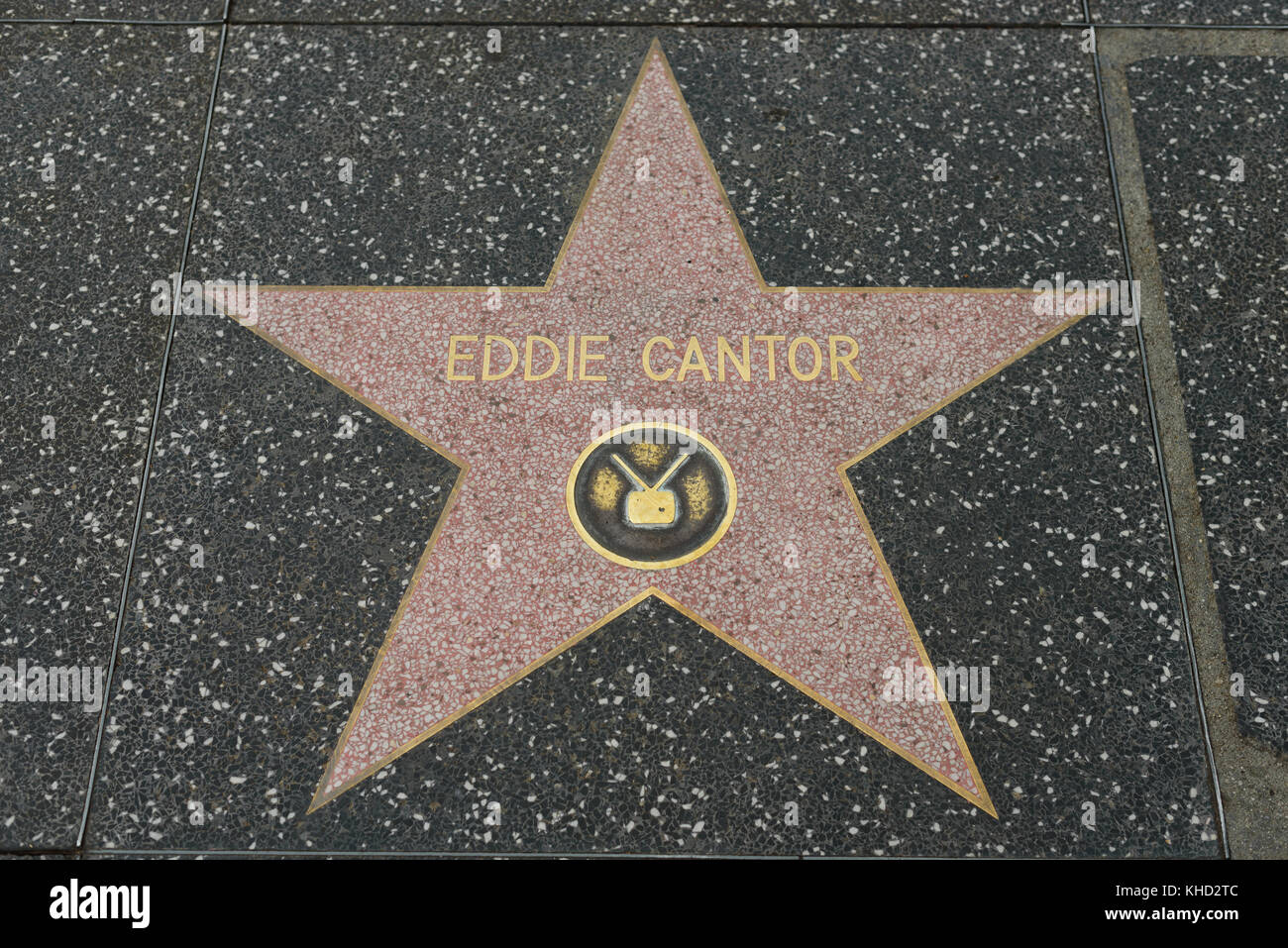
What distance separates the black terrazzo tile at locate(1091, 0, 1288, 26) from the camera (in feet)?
9.19

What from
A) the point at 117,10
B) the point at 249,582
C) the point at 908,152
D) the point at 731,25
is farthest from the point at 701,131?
the point at 117,10

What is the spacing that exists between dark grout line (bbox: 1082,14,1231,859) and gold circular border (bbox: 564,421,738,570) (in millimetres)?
1052

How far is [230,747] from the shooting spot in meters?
2.03

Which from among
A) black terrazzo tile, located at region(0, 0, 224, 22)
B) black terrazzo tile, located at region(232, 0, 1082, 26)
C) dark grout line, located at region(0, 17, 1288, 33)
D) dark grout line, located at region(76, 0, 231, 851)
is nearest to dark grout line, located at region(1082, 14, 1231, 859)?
dark grout line, located at region(0, 17, 1288, 33)

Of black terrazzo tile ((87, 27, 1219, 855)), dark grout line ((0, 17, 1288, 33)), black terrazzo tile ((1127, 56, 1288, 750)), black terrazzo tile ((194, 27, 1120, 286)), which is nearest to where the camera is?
black terrazzo tile ((87, 27, 1219, 855))

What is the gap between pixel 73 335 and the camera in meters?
2.44

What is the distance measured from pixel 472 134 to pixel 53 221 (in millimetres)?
1177

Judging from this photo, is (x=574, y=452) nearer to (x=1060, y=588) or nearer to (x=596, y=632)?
(x=596, y=632)

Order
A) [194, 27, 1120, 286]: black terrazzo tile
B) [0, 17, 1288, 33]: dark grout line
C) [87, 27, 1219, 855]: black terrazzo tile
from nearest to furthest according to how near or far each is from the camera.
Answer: [87, 27, 1219, 855]: black terrazzo tile, [194, 27, 1120, 286]: black terrazzo tile, [0, 17, 1288, 33]: dark grout line

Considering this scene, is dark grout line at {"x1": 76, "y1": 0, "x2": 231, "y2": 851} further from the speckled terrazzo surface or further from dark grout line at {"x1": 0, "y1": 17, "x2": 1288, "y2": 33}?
dark grout line at {"x1": 0, "y1": 17, "x2": 1288, "y2": 33}

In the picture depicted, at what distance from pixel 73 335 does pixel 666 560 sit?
1671mm
